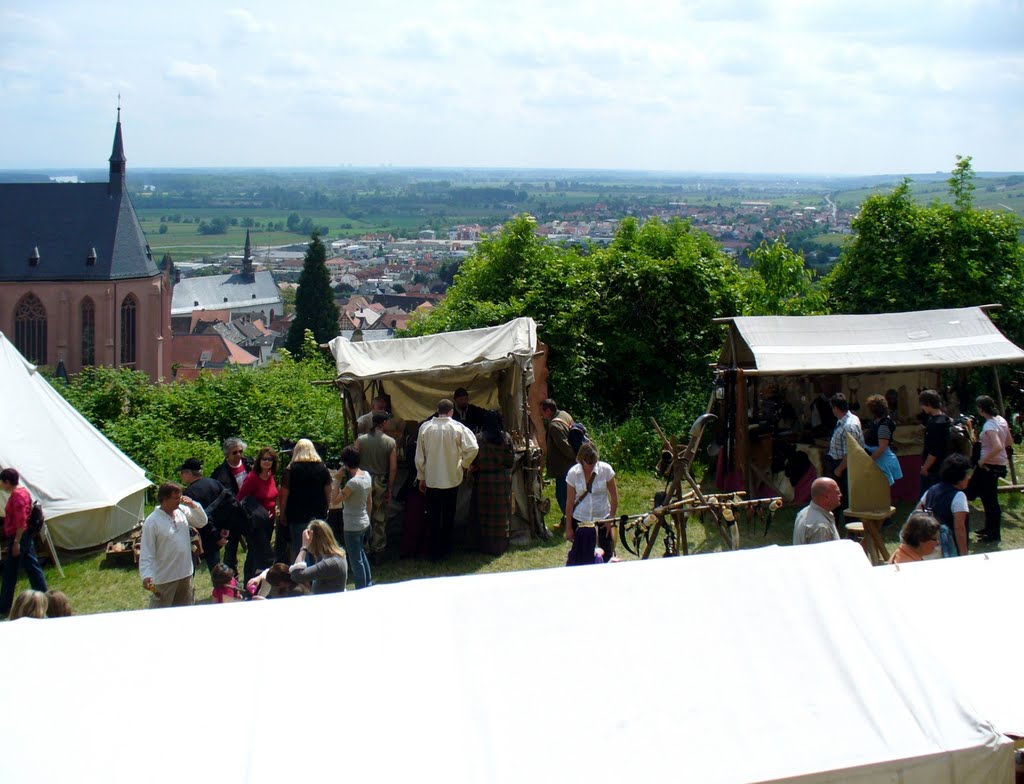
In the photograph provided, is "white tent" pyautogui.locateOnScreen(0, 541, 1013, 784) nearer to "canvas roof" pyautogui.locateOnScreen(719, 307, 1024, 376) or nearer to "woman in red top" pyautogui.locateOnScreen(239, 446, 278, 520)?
"woman in red top" pyautogui.locateOnScreen(239, 446, 278, 520)

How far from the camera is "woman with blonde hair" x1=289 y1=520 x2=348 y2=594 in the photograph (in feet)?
20.9

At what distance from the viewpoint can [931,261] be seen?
14.4m

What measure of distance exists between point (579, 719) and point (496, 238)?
42.6 ft

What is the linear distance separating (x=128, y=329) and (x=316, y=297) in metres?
13.5

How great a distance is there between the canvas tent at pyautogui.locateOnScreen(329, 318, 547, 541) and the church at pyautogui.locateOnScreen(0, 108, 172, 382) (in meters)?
66.1

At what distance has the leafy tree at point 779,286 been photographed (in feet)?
48.5

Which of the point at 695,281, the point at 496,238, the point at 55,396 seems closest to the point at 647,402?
the point at 695,281

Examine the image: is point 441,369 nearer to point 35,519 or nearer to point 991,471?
point 35,519

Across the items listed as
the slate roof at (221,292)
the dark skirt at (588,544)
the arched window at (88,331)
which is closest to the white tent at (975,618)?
the dark skirt at (588,544)

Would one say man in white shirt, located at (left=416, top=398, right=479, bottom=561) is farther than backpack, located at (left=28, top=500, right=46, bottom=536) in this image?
Yes

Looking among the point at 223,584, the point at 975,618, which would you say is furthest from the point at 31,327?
the point at 975,618

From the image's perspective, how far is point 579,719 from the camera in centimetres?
387

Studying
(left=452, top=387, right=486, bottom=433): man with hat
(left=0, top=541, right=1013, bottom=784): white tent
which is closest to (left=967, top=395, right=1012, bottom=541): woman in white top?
(left=452, top=387, right=486, bottom=433): man with hat

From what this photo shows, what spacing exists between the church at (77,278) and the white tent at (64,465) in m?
65.3
